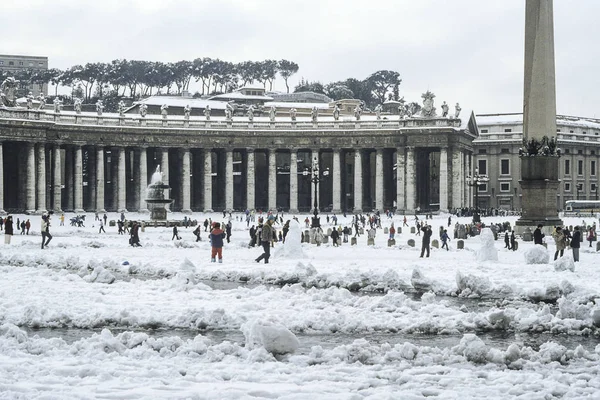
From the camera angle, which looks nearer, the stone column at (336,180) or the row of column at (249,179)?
the row of column at (249,179)

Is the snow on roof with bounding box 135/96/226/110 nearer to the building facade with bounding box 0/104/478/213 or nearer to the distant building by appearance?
the building facade with bounding box 0/104/478/213

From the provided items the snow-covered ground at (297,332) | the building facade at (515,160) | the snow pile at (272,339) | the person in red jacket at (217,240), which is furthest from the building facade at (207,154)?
the snow pile at (272,339)

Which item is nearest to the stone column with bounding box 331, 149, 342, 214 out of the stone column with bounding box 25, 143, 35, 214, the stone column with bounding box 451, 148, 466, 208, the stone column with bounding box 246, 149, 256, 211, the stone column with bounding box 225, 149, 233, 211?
the stone column with bounding box 246, 149, 256, 211

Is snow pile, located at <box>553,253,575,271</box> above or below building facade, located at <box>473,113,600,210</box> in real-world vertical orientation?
below

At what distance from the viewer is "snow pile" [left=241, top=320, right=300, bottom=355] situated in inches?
600

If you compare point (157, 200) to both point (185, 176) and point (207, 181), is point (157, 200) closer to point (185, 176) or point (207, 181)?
point (185, 176)

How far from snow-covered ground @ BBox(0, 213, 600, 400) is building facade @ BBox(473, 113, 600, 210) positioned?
9111 centimetres

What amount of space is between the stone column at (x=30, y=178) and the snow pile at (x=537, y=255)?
A: 214 ft

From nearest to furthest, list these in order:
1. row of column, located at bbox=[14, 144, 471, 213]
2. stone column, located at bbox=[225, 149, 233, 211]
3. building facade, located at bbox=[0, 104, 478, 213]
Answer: building facade, located at bbox=[0, 104, 478, 213]
row of column, located at bbox=[14, 144, 471, 213]
stone column, located at bbox=[225, 149, 233, 211]

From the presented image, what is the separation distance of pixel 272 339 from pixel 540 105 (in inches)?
1102

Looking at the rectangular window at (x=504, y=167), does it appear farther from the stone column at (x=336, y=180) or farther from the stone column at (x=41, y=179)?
the stone column at (x=41, y=179)

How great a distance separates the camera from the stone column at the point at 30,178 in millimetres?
88062

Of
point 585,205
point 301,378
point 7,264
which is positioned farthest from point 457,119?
point 301,378

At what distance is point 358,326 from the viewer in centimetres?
1878
